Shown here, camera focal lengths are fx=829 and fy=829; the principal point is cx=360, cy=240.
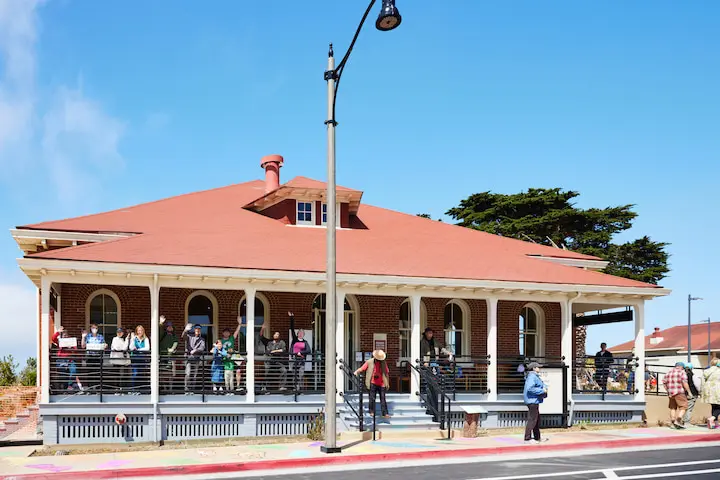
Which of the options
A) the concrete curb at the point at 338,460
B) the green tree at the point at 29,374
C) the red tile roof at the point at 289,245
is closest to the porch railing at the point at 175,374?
the red tile roof at the point at 289,245

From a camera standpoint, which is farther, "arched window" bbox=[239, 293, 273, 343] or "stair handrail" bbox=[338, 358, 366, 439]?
"arched window" bbox=[239, 293, 273, 343]

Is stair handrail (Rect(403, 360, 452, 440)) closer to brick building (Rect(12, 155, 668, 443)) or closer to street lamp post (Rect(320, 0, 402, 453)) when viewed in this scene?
brick building (Rect(12, 155, 668, 443))

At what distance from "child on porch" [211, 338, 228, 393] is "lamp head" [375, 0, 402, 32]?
854cm

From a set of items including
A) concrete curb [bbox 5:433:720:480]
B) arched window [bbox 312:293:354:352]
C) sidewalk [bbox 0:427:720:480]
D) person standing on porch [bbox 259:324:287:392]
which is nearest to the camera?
concrete curb [bbox 5:433:720:480]

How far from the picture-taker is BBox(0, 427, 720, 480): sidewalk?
1343 centimetres

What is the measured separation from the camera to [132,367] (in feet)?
59.0

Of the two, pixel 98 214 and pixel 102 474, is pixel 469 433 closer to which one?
pixel 102 474

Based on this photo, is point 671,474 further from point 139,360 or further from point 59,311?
point 59,311

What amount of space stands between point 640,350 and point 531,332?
147 inches

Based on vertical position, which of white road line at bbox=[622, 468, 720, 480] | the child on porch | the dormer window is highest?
the dormer window

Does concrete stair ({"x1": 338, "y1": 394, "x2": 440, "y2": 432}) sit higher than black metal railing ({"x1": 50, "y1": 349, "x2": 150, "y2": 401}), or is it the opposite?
black metal railing ({"x1": 50, "y1": 349, "x2": 150, "y2": 401})

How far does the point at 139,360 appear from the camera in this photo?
18188mm

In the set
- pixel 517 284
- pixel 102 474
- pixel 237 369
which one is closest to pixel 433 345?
pixel 517 284

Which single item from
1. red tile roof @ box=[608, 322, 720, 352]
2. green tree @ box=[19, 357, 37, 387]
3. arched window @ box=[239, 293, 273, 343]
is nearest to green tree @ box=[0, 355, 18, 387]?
green tree @ box=[19, 357, 37, 387]
